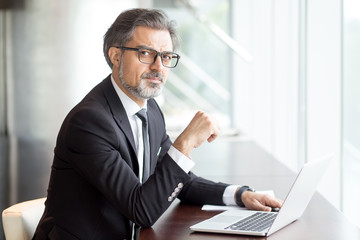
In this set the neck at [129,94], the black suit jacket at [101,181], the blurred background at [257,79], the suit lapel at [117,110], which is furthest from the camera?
the blurred background at [257,79]

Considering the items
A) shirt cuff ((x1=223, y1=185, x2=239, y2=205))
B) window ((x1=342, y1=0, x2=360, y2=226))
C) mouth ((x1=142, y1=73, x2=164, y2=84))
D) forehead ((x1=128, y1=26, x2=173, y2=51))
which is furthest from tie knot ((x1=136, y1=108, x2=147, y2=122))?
window ((x1=342, y1=0, x2=360, y2=226))

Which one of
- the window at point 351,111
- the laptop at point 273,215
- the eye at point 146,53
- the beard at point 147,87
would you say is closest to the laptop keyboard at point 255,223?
the laptop at point 273,215

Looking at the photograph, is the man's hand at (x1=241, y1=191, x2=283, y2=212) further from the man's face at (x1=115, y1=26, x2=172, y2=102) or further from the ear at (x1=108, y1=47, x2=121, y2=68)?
the ear at (x1=108, y1=47, x2=121, y2=68)

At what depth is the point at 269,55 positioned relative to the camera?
19.9ft

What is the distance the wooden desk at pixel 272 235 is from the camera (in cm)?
172

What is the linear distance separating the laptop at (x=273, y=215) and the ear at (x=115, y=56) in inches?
24.3

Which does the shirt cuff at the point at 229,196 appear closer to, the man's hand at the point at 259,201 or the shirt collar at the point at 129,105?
the man's hand at the point at 259,201

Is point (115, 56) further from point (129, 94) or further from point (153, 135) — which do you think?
point (153, 135)

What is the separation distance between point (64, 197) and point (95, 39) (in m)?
3.15

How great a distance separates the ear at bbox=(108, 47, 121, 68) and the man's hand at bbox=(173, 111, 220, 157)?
1.16ft

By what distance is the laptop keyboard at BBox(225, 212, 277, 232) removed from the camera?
68.8 inches

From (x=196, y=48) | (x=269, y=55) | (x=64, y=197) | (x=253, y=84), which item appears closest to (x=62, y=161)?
(x=64, y=197)

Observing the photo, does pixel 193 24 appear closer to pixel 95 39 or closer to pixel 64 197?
pixel 95 39

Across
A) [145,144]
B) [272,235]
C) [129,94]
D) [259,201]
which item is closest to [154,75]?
[129,94]
